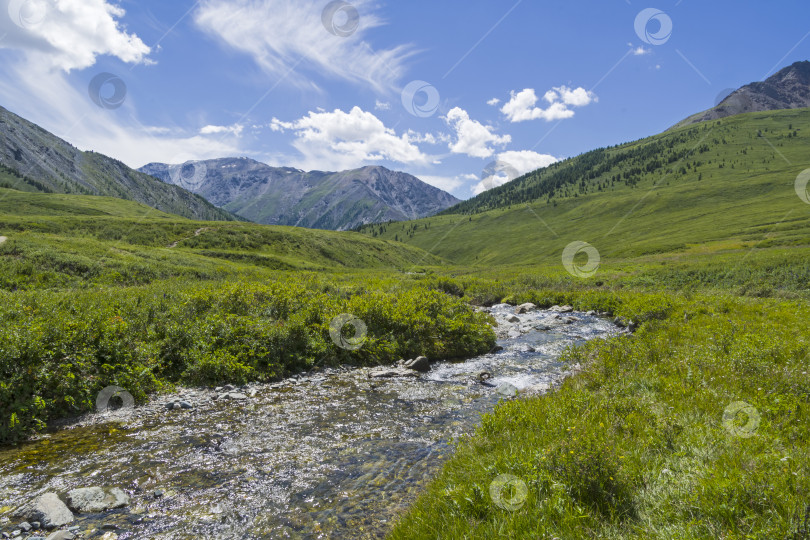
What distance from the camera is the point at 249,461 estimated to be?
8.56m

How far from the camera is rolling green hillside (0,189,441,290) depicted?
98.2ft

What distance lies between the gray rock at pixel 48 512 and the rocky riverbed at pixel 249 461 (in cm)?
4

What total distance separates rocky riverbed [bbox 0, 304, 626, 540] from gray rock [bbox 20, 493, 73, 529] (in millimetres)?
40

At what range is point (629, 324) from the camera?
960 inches

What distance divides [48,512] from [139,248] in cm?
5705

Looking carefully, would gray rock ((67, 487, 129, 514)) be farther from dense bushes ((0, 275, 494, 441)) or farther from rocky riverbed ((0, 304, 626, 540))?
dense bushes ((0, 275, 494, 441))

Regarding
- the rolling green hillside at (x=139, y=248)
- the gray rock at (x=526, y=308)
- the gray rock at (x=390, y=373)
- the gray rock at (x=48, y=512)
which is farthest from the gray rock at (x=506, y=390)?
the rolling green hillside at (x=139, y=248)

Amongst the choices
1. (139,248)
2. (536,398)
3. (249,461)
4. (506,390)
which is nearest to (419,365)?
(506,390)

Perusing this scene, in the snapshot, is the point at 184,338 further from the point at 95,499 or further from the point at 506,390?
the point at 506,390

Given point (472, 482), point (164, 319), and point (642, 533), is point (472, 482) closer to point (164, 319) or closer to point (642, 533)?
point (642, 533)

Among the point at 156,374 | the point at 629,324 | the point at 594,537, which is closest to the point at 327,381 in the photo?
the point at 156,374

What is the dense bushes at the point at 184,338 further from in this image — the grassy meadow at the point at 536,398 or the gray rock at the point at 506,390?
the gray rock at the point at 506,390

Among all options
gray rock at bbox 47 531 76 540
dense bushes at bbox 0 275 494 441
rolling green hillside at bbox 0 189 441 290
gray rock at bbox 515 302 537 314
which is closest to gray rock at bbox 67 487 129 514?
gray rock at bbox 47 531 76 540

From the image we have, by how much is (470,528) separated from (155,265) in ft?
147
